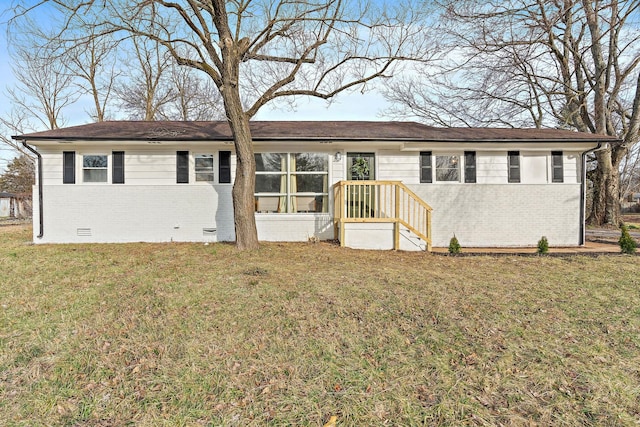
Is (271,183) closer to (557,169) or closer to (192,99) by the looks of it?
(557,169)

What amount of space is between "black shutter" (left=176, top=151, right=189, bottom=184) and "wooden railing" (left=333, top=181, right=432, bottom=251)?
4351mm

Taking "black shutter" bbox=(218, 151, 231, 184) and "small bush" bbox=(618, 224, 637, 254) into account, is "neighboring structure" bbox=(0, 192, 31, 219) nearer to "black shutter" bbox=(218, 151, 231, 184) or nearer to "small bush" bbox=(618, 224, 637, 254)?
"black shutter" bbox=(218, 151, 231, 184)

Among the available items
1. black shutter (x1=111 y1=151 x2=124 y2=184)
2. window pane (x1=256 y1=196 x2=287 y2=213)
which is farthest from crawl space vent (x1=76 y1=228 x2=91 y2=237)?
window pane (x1=256 y1=196 x2=287 y2=213)

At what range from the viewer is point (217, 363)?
9.74 feet

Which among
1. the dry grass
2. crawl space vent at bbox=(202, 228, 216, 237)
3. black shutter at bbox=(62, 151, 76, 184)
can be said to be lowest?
the dry grass

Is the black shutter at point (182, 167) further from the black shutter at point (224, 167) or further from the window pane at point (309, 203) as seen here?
the window pane at point (309, 203)

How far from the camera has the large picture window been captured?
31.9ft

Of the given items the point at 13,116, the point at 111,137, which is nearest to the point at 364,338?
the point at 111,137

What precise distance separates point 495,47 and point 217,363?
14.2m

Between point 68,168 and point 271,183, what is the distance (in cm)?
577

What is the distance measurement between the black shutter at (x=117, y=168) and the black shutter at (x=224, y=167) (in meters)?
2.80

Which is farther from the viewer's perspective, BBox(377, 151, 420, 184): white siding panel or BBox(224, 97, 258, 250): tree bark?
BBox(377, 151, 420, 184): white siding panel

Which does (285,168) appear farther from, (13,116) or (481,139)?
(13,116)

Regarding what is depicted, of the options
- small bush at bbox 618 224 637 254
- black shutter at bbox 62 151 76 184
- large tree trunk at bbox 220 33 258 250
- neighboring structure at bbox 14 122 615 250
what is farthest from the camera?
black shutter at bbox 62 151 76 184
